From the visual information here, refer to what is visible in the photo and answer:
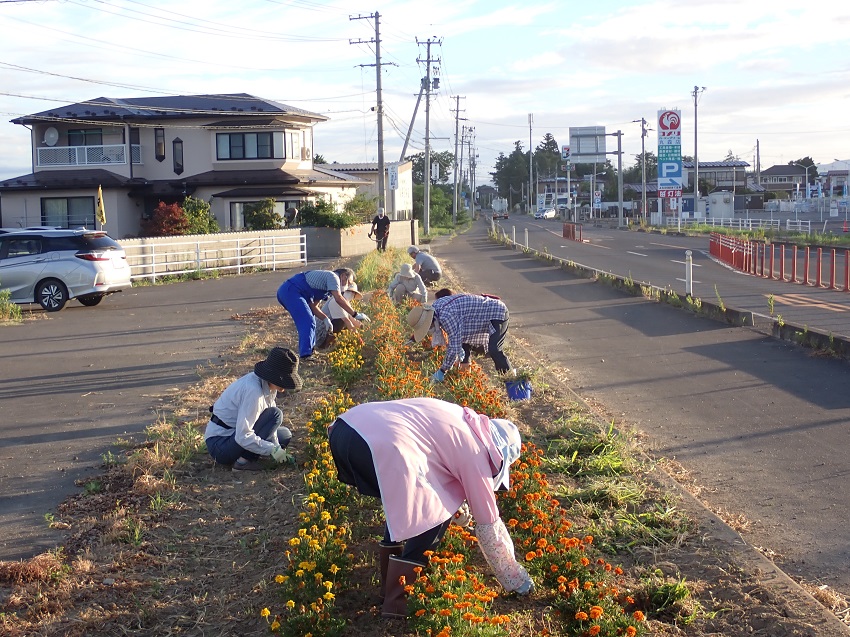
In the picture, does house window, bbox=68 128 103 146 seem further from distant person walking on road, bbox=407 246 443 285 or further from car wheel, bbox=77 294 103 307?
distant person walking on road, bbox=407 246 443 285


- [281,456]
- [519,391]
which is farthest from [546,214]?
[281,456]

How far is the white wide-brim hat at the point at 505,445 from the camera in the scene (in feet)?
13.8

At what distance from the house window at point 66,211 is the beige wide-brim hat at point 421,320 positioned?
112ft

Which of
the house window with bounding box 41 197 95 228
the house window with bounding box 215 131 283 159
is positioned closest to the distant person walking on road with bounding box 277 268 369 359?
the house window with bounding box 215 131 283 159

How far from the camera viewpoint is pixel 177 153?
42.1 metres

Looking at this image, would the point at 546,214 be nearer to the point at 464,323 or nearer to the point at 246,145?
the point at 246,145

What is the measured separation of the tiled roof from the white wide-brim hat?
39.1 meters

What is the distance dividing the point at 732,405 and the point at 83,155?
38246 mm

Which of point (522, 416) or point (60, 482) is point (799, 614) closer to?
point (522, 416)

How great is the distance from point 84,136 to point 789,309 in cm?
3476

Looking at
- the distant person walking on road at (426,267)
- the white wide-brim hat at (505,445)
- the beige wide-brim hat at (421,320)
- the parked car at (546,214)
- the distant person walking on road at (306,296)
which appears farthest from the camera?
the parked car at (546,214)

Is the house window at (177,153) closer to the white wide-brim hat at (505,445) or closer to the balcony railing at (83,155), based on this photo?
the balcony railing at (83,155)

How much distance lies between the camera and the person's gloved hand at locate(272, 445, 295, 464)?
6.81m

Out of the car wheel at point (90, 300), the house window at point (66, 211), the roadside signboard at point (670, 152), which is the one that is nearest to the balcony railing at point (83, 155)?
the house window at point (66, 211)
